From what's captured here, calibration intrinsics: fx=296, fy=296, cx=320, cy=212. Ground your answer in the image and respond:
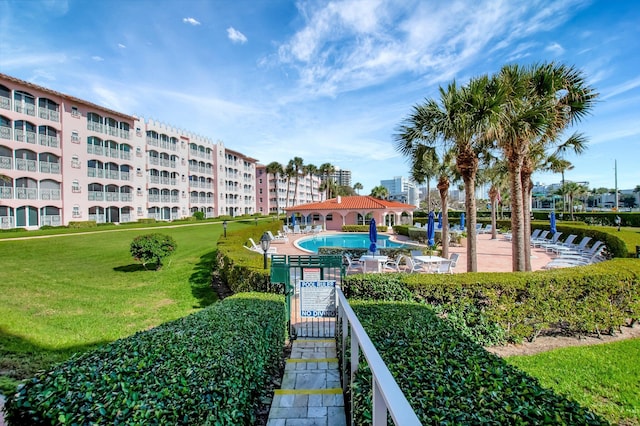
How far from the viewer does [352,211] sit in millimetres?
35312

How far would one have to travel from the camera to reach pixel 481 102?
29.8ft

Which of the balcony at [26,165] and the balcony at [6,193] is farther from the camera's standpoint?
the balcony at [26,165]

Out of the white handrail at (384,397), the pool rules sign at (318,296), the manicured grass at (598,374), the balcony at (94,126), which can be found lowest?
the manicured grass at (598,374)

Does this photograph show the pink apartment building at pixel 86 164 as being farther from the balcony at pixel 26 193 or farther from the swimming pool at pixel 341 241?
the swimming pool at pixel 341 241

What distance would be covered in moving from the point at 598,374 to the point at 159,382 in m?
7.05

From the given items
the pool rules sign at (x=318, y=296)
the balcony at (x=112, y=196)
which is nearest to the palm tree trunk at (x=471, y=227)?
the pool rules sign at (x=318, y=296)

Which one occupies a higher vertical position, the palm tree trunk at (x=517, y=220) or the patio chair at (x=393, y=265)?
the palm tree trunk at (x=517, y=220)

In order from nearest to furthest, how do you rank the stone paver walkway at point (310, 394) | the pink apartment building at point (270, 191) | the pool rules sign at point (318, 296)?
the stone paver walkway at point (310, 394) < the pool rules sign at point (318, 296) < the pink apartment building at point (270, 191)

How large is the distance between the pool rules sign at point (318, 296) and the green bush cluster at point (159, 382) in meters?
2.58

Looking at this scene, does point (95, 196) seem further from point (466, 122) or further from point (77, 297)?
point (466, 122)

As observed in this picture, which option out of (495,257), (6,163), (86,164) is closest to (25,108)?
(6,163)

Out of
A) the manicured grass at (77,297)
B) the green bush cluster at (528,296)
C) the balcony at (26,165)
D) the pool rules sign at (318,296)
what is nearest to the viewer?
the pool rules sign at (318,296)

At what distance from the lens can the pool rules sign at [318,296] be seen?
623cm

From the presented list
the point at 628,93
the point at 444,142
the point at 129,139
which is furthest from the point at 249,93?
the point at 129,139
